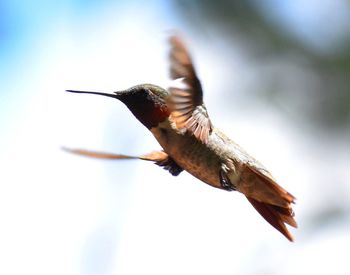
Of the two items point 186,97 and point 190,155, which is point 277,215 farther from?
point 186,97

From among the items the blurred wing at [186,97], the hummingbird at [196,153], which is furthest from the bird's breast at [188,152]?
the blurred wing at [186,97]

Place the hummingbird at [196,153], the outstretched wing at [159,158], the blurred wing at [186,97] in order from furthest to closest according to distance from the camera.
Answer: the outstretched wing at [159,158] < the hummingbird at [196,153] < the blurred wing at [186,97]

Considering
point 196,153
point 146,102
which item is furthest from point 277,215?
point 146,102

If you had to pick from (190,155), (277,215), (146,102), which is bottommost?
(277,215)

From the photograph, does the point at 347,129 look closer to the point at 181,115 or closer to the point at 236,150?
the point at 236,150

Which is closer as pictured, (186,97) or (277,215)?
(186,97)

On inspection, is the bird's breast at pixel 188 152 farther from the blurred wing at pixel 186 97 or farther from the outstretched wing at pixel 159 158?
the blurred wing at pixel 186 97

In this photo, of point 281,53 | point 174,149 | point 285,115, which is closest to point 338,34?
point 281,53
